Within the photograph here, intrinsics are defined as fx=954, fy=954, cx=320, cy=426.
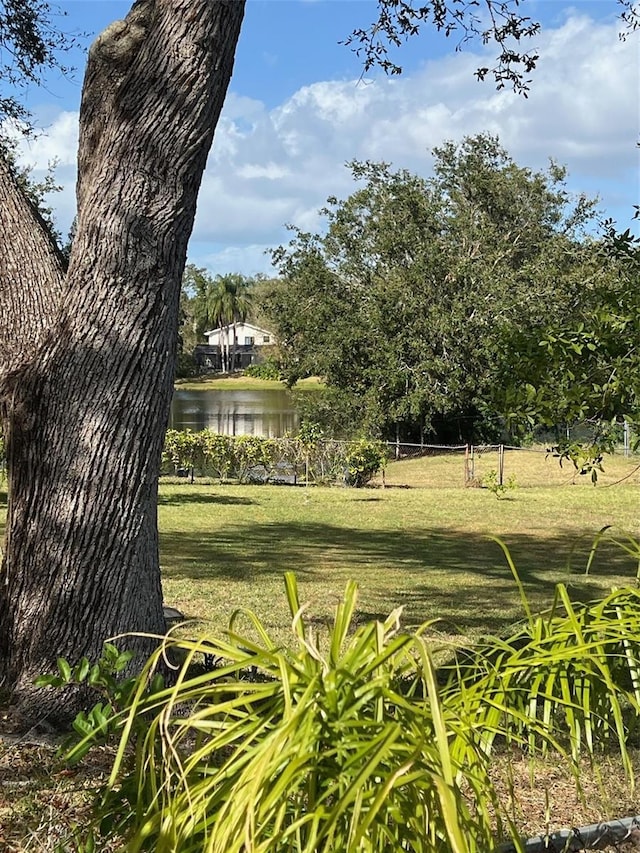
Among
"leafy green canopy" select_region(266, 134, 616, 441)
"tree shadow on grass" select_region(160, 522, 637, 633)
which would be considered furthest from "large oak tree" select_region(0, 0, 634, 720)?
"leafy green canopy" select_region(266, 134, 616, 441)

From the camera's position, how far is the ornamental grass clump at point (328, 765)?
1318 mm

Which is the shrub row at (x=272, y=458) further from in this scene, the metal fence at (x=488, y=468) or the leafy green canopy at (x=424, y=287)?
the leafy green canopy at (x=424, y=287)

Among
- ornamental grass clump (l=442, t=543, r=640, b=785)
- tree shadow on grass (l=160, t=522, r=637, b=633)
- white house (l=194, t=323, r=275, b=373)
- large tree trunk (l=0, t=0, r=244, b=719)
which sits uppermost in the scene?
white house (l=194, t=323, r=275, b=373)

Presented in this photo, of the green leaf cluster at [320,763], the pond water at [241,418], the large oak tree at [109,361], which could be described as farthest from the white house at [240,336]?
the green leaf cluster at [320,763]

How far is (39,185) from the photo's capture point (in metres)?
26.4

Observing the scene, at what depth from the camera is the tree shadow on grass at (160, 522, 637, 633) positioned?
8555 mm

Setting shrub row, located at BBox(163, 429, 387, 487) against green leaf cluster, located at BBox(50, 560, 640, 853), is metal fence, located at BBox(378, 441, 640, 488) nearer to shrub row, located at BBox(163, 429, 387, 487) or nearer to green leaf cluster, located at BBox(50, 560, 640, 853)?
shrub row, located at BBox(163, 429, 387, 487)

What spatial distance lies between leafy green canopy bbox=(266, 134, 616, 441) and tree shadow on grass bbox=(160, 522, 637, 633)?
1373cm

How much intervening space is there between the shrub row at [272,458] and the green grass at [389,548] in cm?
102

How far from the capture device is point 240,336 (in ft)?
365

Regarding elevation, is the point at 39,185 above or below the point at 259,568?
above

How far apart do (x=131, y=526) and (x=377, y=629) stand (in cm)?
244

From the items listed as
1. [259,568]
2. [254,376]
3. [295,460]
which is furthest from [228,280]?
[259,568]

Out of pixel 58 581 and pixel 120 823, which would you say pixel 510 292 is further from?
pixel 120 823
